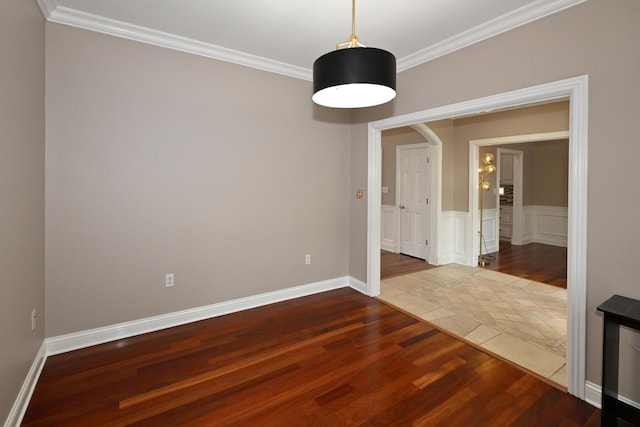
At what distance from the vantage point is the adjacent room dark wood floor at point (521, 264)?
4.91 m

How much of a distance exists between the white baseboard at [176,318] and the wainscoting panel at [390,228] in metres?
2.48

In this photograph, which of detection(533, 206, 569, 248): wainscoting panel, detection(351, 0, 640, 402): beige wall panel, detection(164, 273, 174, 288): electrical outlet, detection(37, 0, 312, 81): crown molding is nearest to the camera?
detection(351, 0, 640, 402): beige wall panel

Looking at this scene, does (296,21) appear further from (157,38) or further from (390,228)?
(390,228)

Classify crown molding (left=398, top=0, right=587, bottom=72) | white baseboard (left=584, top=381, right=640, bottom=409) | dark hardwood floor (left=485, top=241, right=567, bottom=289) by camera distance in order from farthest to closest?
dark hardwood floor (left=485, top=241, right=567, bottom=289) → crown molding (left=398, top=0, right=587, bottom=72) → white baseboard (left=584, top=381, right=640, bottom=409)

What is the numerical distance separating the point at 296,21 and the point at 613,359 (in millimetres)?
3279

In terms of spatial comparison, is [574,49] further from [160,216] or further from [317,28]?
[160,216]

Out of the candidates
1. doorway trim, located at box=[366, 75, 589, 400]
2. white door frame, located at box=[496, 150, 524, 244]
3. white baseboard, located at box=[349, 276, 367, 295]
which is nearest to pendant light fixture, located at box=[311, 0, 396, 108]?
doorway trim, located at box=[366, 75, 589, 400]

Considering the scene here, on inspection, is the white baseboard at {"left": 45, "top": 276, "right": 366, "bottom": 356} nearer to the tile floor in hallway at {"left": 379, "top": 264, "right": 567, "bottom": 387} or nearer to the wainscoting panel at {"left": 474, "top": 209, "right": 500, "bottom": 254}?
the tile floor in hallway at {"left": 379, "top": 264, "right": 567, "bottom": 387}

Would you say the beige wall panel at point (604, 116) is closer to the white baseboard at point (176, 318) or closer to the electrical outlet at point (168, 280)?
the white baseboard at point (176, 318)

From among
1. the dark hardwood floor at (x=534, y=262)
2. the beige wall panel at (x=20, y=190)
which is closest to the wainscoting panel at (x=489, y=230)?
the dark hardwood floor at (x=534, y=262)

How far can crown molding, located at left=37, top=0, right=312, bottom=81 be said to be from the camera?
8.19 ft

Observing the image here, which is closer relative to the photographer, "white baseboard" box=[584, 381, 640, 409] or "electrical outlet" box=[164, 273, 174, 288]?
"white baseboard" box=[584, 381, 640, 409]

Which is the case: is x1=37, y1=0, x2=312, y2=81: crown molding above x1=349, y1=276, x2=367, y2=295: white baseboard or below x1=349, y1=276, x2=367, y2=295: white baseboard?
above

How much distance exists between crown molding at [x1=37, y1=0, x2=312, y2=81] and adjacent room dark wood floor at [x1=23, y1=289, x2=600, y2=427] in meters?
2.74
